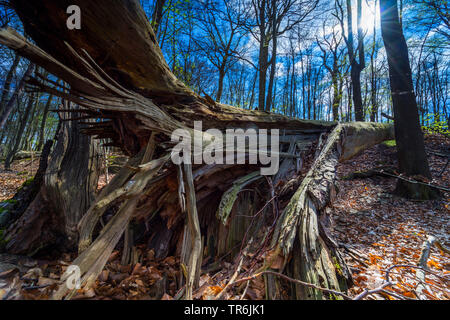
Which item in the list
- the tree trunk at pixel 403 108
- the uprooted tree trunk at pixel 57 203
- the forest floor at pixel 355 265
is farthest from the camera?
the tree trunk at pixel 403 108

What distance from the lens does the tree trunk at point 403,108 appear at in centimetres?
458

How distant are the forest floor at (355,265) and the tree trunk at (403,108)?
707 mm

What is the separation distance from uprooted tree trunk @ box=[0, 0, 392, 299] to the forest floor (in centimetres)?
25

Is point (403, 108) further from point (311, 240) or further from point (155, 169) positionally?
point (155, 169)

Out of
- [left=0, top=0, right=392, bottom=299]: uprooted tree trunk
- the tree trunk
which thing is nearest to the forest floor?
[left=0, top=0, right=392, bottom=299]: uprooted tree trunk

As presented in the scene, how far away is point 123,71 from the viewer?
2.41 meters

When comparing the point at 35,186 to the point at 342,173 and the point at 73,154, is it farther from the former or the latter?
the point at 342,173

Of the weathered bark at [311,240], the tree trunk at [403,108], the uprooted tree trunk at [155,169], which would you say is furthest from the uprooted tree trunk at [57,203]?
the tree trunk at [403,108]

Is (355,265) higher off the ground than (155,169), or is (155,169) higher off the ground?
(155,169)

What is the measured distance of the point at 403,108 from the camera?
468cm

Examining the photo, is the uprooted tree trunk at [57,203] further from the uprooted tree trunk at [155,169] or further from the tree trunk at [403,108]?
the tree trunk at [403,108]

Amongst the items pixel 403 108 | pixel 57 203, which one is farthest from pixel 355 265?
pixel 403 108

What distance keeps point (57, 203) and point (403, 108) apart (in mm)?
7534

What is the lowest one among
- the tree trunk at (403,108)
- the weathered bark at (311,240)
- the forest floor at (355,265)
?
the forest floor at (355,265)
